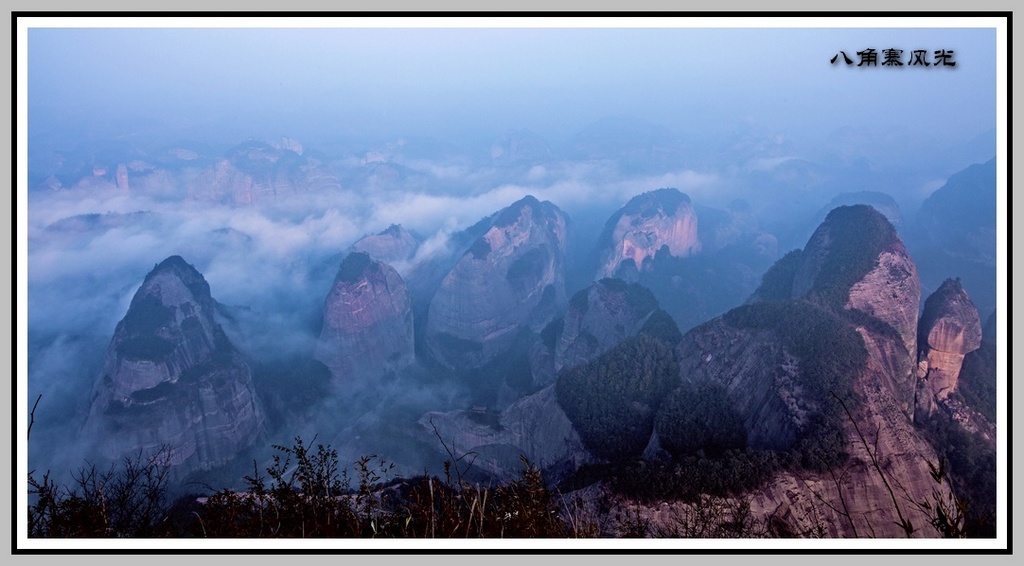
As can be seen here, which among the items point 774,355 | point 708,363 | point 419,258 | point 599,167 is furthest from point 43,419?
point 599,167

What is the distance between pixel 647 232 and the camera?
47719 millimetres

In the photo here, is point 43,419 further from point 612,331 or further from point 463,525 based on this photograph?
point 463,525

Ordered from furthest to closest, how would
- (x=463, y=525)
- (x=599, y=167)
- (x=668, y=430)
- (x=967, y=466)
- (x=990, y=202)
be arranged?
(x=599, y=167) < (x=990, y=202) < (x=668, y=430) < (x=967, y=466) < (x=463, y=525)

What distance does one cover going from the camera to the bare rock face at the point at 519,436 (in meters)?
18.3

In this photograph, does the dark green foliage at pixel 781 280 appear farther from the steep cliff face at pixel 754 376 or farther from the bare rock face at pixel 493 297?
the bare rock face at pixel 493 297

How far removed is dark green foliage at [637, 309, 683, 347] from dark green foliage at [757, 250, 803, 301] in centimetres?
524

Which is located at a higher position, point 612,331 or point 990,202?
point 990,202

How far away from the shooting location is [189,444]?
24.4m

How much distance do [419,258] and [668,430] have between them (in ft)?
122

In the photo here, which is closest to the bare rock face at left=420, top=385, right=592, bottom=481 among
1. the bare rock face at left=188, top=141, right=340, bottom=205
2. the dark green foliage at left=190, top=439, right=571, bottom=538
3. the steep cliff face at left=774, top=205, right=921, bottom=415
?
the steep cliff face at left=774, top=205, right=921, bottom=415

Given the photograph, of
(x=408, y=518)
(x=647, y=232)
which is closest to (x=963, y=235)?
(x=647, y=232)

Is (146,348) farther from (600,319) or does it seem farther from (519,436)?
(600,319)

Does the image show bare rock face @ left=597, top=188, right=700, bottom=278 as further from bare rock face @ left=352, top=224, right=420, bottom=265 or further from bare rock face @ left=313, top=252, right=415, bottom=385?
bare rock face @ left=313, top=252, right=415, bottom=385

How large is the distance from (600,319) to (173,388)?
21.4 metres
